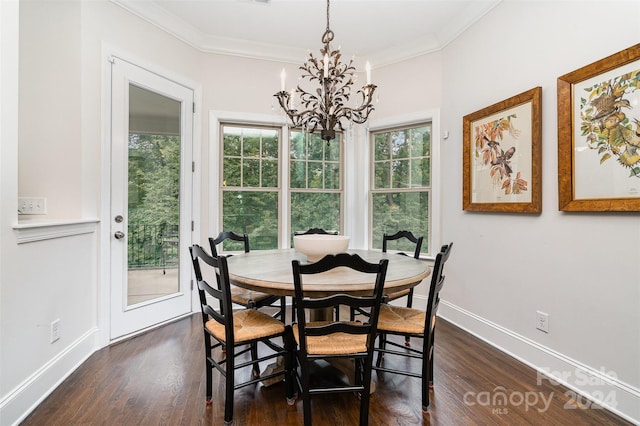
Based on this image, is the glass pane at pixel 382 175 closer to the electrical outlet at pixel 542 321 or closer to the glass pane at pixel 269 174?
the glass pane at pixel 269 174

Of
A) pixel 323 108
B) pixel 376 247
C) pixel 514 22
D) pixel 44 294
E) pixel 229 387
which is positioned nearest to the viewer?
pixel 229 387

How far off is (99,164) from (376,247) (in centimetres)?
297

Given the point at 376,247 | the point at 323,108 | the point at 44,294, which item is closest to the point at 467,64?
the point at 323,108

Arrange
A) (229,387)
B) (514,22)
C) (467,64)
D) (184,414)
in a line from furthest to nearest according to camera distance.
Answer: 1. (467,64)
2. (514,22)
3. (184,414)
4. (229,387)

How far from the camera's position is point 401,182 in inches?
149

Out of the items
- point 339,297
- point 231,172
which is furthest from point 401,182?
point 339,297

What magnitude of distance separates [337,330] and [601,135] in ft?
6.31

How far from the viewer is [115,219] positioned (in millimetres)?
2684

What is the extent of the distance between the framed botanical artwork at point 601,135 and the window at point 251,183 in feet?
9.03

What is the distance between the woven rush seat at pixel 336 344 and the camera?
5.27 ft

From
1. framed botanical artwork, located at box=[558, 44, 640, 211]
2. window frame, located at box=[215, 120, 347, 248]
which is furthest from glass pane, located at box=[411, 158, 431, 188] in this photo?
framed botanical artwork, located at box=[558, 44, 640, 211]

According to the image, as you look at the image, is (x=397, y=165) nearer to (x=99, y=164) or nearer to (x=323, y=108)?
Answer: (x=323, y=108)

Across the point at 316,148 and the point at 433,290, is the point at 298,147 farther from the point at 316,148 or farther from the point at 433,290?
the point at 433,290

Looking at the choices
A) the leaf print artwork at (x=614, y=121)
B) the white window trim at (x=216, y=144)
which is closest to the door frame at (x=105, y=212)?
the white window trim at (x=216, y=144)
